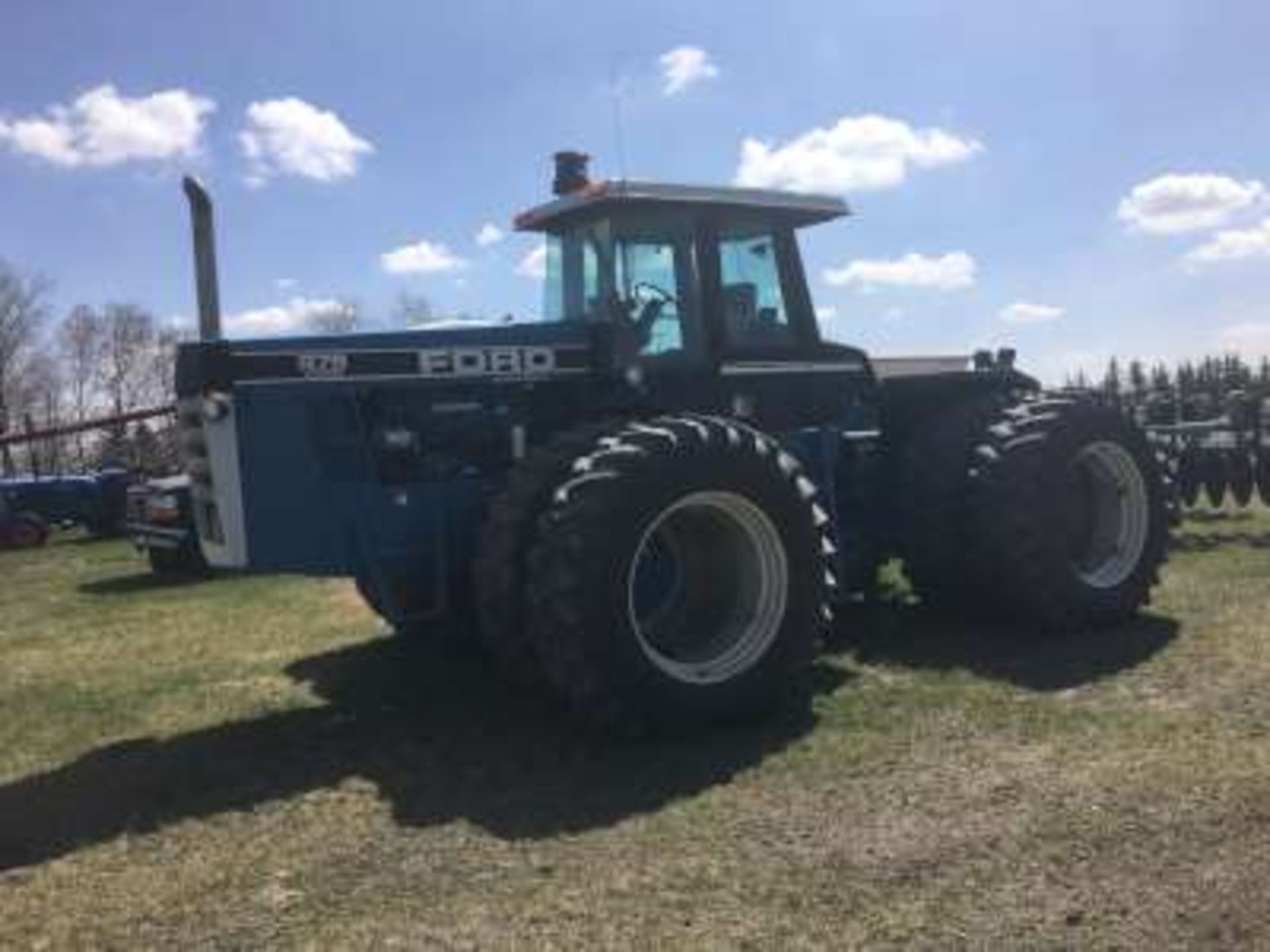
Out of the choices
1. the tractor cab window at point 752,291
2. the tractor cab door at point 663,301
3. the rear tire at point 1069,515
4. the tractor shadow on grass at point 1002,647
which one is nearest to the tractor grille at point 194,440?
the tractor cab door at point 663,301

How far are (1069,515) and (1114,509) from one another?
0.75 m

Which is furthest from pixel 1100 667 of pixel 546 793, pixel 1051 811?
pixel 546 793

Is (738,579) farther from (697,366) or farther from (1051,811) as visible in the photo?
(1051,811)

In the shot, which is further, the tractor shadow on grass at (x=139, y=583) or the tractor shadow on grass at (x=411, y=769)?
the tractor shadow on grass at (x=139, y=583)

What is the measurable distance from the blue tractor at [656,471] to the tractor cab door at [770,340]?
2 centimetres

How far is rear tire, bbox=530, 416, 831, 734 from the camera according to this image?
22.4 ft

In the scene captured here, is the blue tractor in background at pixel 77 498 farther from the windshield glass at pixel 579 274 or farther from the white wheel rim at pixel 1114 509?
the white wheel rim at pixel 1114 509

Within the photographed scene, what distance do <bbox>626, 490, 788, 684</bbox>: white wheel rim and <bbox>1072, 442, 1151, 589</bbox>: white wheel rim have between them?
2927 mm

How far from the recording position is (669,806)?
6156 mm

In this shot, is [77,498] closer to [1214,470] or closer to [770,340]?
[1214,470]

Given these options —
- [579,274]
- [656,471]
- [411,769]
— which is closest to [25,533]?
[579,274]

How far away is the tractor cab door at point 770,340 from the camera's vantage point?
8992mm

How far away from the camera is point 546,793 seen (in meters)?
6.44

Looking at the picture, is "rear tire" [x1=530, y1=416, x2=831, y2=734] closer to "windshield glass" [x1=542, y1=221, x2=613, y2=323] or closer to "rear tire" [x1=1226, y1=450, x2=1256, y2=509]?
"windshield glass" [x1=542, y1=221, x2=613, y2=323]
